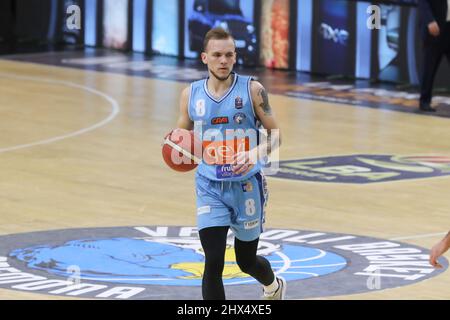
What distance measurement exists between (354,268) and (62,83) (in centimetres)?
1273

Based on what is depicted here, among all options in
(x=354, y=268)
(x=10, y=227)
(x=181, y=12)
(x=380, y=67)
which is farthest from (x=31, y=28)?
(x=354, y=268)

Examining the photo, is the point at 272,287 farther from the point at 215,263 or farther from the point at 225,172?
the point at 225,172

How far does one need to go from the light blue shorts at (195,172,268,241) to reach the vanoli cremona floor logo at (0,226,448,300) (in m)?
1.19

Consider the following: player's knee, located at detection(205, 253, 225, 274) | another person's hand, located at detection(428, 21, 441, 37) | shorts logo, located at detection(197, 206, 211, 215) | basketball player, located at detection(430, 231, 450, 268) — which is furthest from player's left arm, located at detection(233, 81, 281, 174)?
another person's hand, located at detection(428, 21, 441, 37)

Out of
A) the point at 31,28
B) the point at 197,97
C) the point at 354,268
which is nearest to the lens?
the point at 197,97

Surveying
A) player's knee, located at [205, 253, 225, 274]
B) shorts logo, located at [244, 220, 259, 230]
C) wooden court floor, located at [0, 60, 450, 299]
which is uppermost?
shorts logo, located at [244, 220, 259, 230]

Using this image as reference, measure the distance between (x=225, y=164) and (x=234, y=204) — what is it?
284 mm

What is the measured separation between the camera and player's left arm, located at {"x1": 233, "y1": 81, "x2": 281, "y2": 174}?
9383 millimetres

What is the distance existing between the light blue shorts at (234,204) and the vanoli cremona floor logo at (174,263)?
119cm

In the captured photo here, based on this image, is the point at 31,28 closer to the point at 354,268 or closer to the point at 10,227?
the point at 10,227

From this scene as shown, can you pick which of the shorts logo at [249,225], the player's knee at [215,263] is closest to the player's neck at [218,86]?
the shorts logo at [249,225]

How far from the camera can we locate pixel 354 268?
11812 mm

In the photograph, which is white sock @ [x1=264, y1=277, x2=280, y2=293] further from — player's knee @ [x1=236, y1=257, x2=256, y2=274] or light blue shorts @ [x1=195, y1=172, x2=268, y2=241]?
light blue shorts @ [x1=195, y1=172, x2=268, y2=241]

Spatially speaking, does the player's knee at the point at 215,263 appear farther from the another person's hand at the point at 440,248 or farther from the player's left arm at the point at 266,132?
the another person's hand at the point at 440,248
